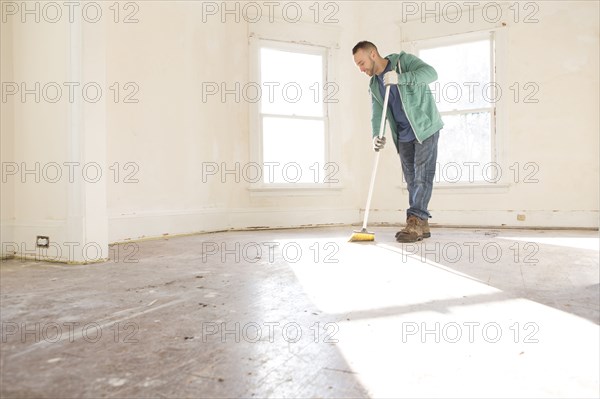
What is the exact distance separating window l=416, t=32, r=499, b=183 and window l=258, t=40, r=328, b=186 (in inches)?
46.2

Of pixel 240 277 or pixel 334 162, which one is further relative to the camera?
pixel 334 162

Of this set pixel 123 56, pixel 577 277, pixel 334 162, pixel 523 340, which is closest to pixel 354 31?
pixel 334 162

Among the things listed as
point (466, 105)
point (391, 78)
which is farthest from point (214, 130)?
point (466, 105)

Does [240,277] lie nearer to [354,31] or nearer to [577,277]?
[577,277]

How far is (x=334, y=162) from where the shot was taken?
4.80 meters

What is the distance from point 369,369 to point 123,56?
123 inches

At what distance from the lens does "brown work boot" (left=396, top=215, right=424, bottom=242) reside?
10.6 feet

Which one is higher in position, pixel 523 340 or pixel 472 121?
pixel 472 121

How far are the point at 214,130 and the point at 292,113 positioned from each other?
0.86m

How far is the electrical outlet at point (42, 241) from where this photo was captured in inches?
97.0

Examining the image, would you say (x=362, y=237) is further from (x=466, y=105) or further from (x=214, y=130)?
(x=466, y=105)

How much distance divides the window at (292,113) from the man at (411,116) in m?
1.29

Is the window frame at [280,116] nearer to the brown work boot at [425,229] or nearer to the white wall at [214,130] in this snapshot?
the white wall at [214,130]

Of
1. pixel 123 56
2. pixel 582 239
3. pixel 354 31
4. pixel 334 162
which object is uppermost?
pixel 354 31
